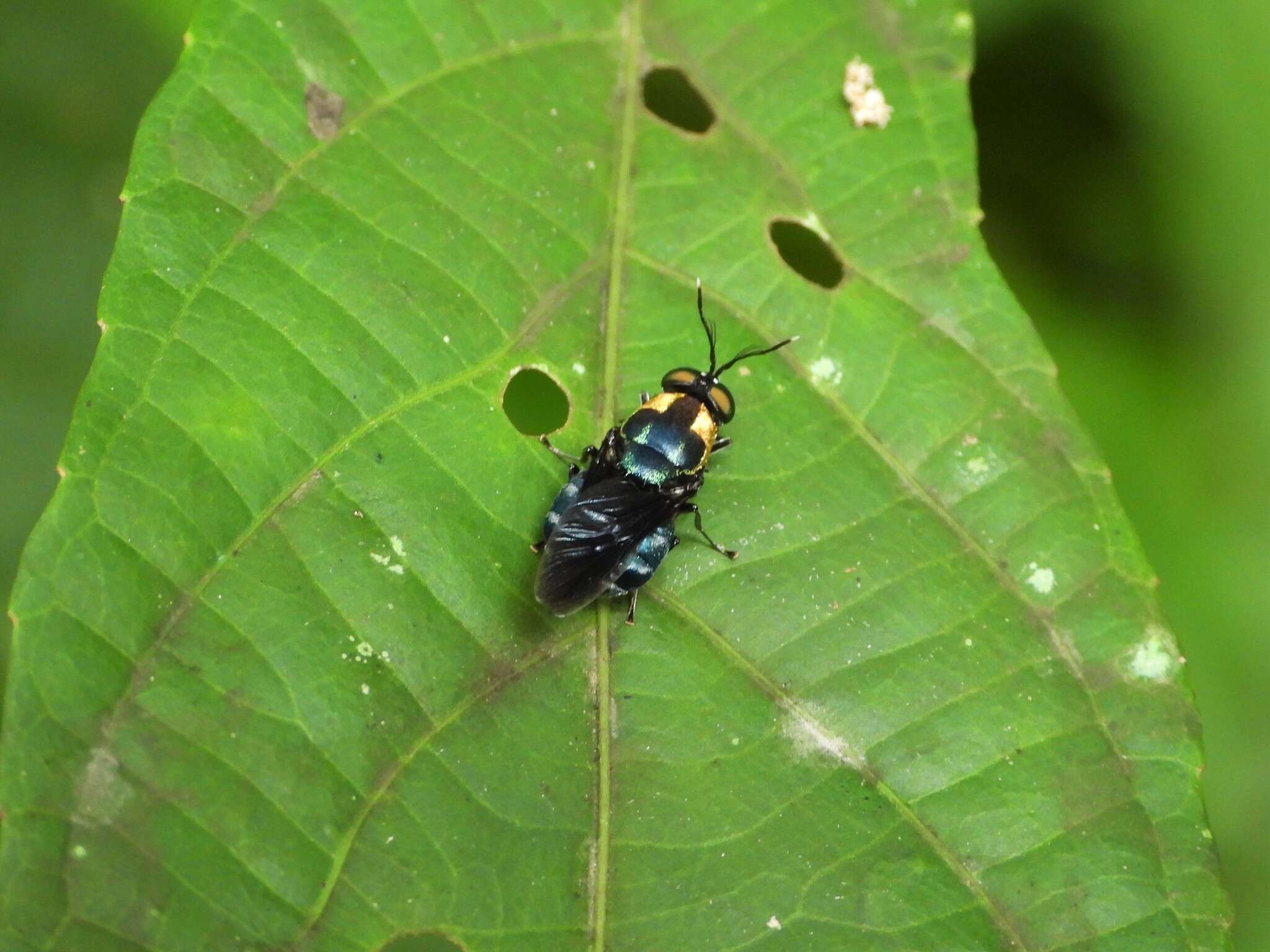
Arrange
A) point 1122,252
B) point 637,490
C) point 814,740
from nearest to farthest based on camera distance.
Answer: point 814,740
point 637,490
point 1122,252

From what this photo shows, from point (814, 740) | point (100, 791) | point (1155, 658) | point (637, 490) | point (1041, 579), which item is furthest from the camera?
point (637, 490)

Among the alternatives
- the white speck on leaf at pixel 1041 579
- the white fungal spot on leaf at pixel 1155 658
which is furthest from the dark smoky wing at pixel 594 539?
the white fungal spot on leaf at pixel 1155 658

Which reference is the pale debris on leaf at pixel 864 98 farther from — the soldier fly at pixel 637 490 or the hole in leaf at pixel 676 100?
the soldier fly at pixel 637 490

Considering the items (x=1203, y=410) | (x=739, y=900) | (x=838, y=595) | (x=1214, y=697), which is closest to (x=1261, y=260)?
(x=1203, y=410)

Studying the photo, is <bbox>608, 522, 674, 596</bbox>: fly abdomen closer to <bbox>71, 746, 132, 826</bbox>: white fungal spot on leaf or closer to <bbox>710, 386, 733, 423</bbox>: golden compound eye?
<bbox>710, 386, 733, 423</bbox>: golden compound eye

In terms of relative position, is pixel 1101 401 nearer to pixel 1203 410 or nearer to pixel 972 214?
pixel 1203 410

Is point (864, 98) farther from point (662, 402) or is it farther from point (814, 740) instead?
point (814, 740)

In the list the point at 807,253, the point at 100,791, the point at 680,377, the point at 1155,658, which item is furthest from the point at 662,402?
the point at 100,791

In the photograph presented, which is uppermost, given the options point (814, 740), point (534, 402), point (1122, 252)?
point (1122, 252)
